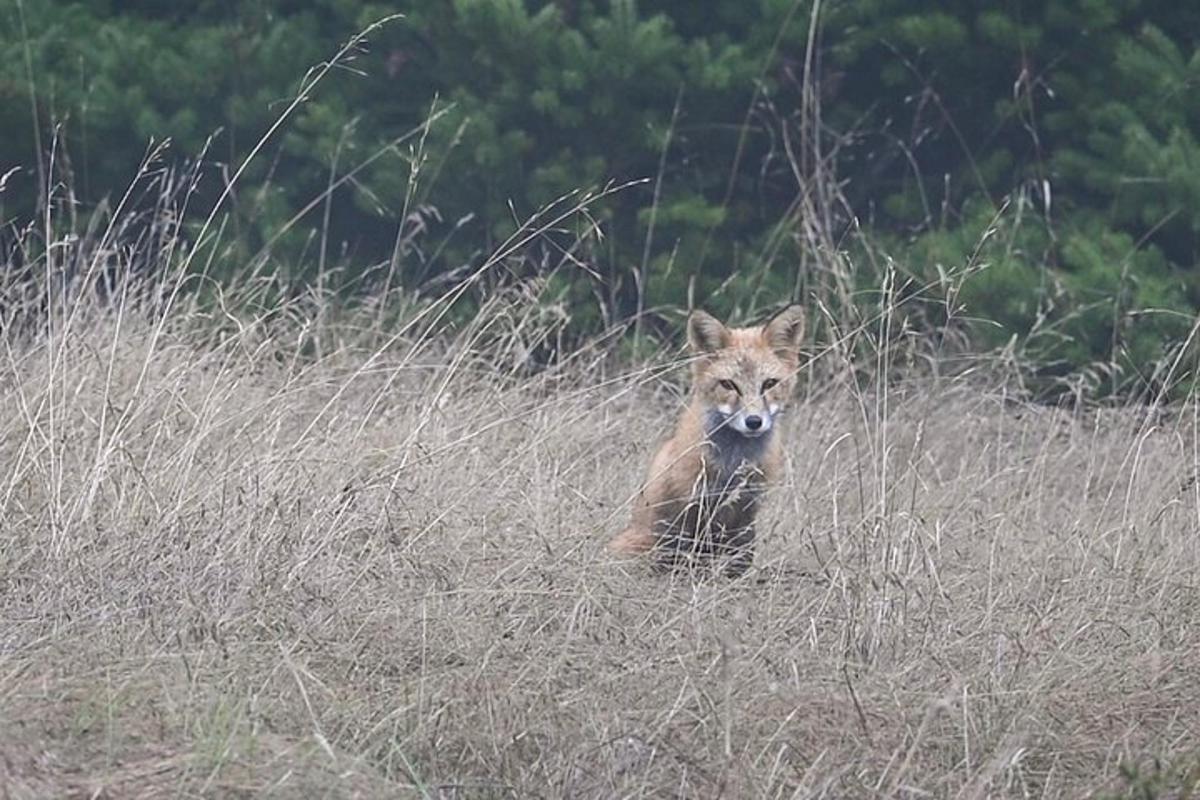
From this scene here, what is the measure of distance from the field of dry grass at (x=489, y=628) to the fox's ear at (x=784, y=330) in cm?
75

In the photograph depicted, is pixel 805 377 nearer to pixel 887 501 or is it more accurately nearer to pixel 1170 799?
pixel 887 501

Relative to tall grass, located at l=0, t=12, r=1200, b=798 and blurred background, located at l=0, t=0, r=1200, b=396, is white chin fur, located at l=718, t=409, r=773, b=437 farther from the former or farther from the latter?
blurred background, located at l=0, t=0, r=1200, b=396

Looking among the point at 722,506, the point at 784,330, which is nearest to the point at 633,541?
the point at 722,506

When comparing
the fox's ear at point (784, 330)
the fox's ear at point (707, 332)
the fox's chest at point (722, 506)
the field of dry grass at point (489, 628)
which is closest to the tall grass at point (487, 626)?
the field of dry grass at point (489, 628)

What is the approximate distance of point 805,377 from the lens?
350 inches

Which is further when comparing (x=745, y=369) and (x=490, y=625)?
(x=745, y=369)

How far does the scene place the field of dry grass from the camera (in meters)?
4.28

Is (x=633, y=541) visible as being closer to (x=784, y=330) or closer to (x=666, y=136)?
(x=784, y=330)

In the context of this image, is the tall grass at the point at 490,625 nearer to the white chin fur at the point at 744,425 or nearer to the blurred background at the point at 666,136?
the white chin fur at the point at 744,425

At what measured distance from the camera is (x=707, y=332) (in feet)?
22.2

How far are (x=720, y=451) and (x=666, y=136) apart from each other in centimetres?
383

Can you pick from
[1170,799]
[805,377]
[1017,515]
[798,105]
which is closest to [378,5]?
[798,105]

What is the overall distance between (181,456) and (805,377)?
4183 millimetres

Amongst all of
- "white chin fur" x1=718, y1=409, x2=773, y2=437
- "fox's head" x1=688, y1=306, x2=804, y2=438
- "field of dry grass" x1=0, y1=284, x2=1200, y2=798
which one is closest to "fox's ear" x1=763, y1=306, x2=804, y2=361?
"fox's head" x1=688, y1=306, x2=804, y2=438
